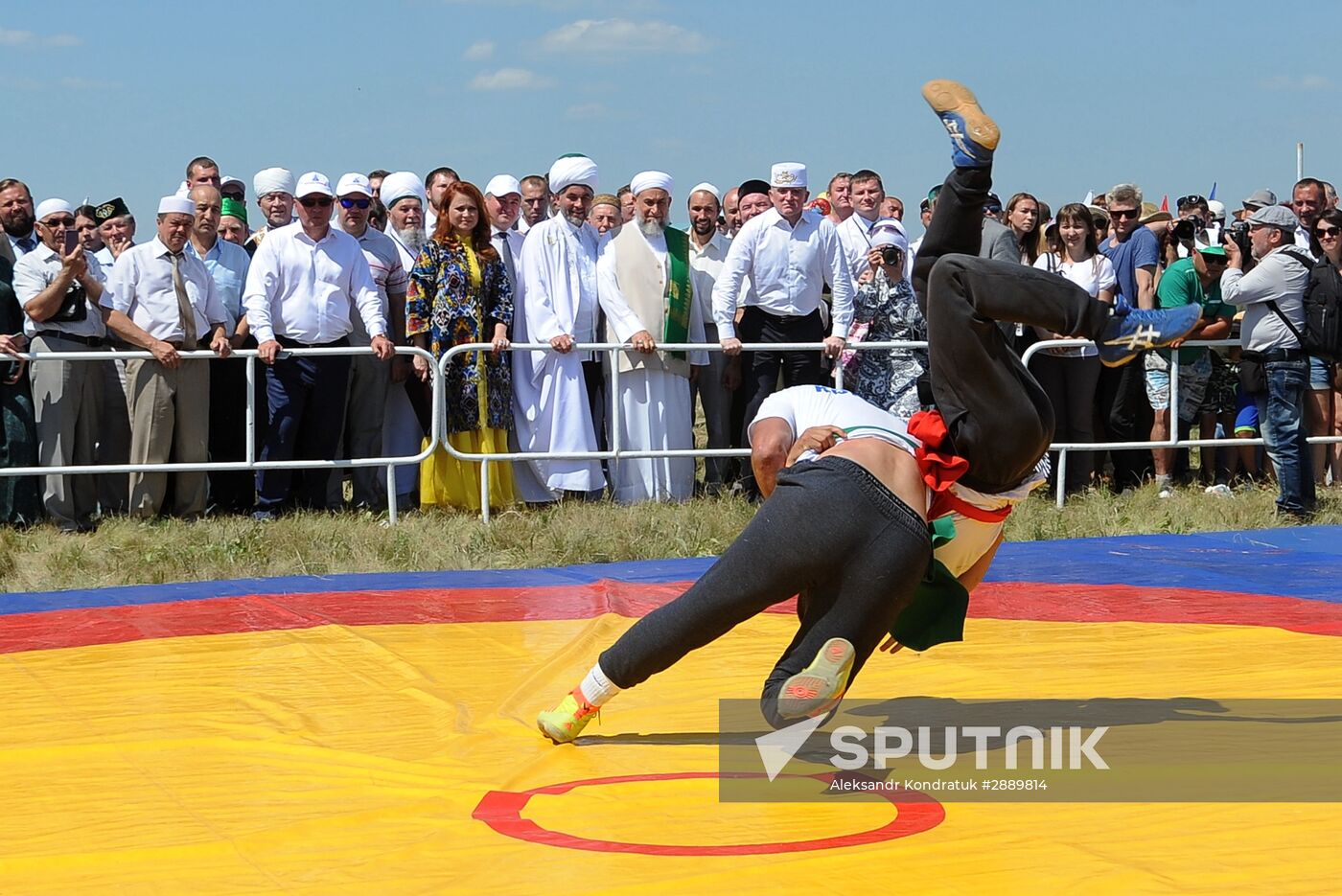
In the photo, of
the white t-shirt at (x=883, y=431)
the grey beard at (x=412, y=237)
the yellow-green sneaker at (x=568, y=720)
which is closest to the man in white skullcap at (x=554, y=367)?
the grey beard at (x=412, y=237)

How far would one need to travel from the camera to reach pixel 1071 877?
3082 mm

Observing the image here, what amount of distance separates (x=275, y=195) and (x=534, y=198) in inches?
72.7

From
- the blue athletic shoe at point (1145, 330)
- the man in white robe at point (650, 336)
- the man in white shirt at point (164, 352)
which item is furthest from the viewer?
the man in white robe at point (650, 336)

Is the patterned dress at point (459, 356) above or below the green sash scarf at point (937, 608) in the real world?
above

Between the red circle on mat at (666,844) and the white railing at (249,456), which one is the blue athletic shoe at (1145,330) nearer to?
the red circle on mat at (666,844)

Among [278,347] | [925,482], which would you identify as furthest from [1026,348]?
[925,482]

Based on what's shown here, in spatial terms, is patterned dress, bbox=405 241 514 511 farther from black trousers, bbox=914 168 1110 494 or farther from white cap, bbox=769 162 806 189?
black trousers, bbox=914 168 1110 494

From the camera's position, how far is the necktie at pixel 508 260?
9.61m

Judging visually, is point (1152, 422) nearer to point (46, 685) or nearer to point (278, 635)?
point (278, 635)

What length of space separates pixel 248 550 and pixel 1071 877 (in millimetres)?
5485

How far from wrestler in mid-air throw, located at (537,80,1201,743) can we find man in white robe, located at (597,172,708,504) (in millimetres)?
5365

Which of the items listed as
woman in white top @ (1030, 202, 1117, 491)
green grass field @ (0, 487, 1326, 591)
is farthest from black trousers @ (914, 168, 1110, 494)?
woman in white top @ (1030, 202, 1117, 491)

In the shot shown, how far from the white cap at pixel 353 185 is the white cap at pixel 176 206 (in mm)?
873

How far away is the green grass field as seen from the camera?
7.59m
